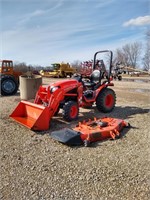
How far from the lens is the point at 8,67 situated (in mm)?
12938

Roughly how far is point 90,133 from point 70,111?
5.21ft

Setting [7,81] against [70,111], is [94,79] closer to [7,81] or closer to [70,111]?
[70,111]

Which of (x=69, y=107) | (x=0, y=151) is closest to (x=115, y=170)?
(x=0, y=151)

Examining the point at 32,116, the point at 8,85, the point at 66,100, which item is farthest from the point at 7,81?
the point at 32,116

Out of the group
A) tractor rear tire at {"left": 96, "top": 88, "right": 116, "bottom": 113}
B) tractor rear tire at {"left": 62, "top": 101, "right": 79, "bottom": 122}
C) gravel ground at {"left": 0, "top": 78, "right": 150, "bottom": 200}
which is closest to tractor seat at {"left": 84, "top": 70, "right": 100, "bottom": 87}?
tractor rear tire at {"left": 96, "top": 88, "right": 116, "bottom": 113}

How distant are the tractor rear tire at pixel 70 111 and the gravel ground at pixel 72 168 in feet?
3.42

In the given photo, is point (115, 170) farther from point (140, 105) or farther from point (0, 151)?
point (140, 105)

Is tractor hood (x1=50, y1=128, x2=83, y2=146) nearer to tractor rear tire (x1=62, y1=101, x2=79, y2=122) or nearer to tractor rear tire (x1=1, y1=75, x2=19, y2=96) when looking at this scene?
tractor rear tire (x1=62, y1=101, x2=79, y2=122)

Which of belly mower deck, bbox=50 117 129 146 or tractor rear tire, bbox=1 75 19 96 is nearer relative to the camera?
belly mower deck, bbox=50 117 129 146

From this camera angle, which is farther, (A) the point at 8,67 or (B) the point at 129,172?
(A) the point at 8,67

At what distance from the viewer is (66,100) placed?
6.67 m

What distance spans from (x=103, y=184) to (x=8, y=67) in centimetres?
1056

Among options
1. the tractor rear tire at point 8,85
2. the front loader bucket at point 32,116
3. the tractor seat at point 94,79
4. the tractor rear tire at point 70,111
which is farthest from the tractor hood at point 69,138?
the tractor rear tire at point 8,85

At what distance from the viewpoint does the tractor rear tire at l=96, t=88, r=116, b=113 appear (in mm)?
7535
